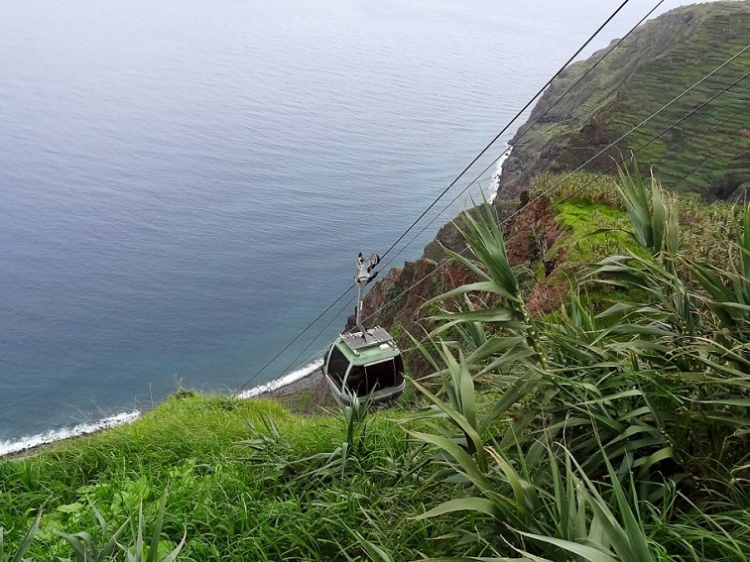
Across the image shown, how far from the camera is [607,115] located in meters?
46.3

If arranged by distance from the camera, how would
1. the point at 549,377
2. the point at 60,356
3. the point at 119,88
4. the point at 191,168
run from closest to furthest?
the point at 549,377, the point at 60,356, the point at 191,168, the point at 119,88

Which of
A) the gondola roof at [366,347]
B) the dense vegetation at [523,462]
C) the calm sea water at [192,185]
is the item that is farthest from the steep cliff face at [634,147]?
the calm sea water at [192,185]

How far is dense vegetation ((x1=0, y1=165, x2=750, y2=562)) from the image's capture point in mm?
2605

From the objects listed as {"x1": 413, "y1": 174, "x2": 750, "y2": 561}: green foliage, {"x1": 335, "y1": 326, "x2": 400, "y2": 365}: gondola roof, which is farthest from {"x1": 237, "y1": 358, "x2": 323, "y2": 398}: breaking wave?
{"x1": 413, "y1": 174, "x2": 750, "y2": 561}: green foliage

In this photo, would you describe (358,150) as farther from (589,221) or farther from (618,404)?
(618,404)

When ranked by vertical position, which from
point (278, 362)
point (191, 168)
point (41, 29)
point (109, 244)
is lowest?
point (278, 362)

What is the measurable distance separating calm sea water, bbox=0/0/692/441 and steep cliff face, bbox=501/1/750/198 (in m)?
12.5

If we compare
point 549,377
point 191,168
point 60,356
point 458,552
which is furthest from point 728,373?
point 191,168

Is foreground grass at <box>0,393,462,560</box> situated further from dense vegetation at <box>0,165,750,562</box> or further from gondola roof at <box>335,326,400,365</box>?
gondola roof at <box>335,326,400,365</box>

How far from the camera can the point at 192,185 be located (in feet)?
208

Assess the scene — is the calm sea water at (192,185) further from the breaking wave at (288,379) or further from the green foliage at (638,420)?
the green foliage at (638,420)

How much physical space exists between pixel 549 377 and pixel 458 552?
1018 millimetres

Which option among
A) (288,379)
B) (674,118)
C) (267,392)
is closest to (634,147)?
(674,118)

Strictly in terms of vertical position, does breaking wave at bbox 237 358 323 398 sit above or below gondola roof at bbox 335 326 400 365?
below
